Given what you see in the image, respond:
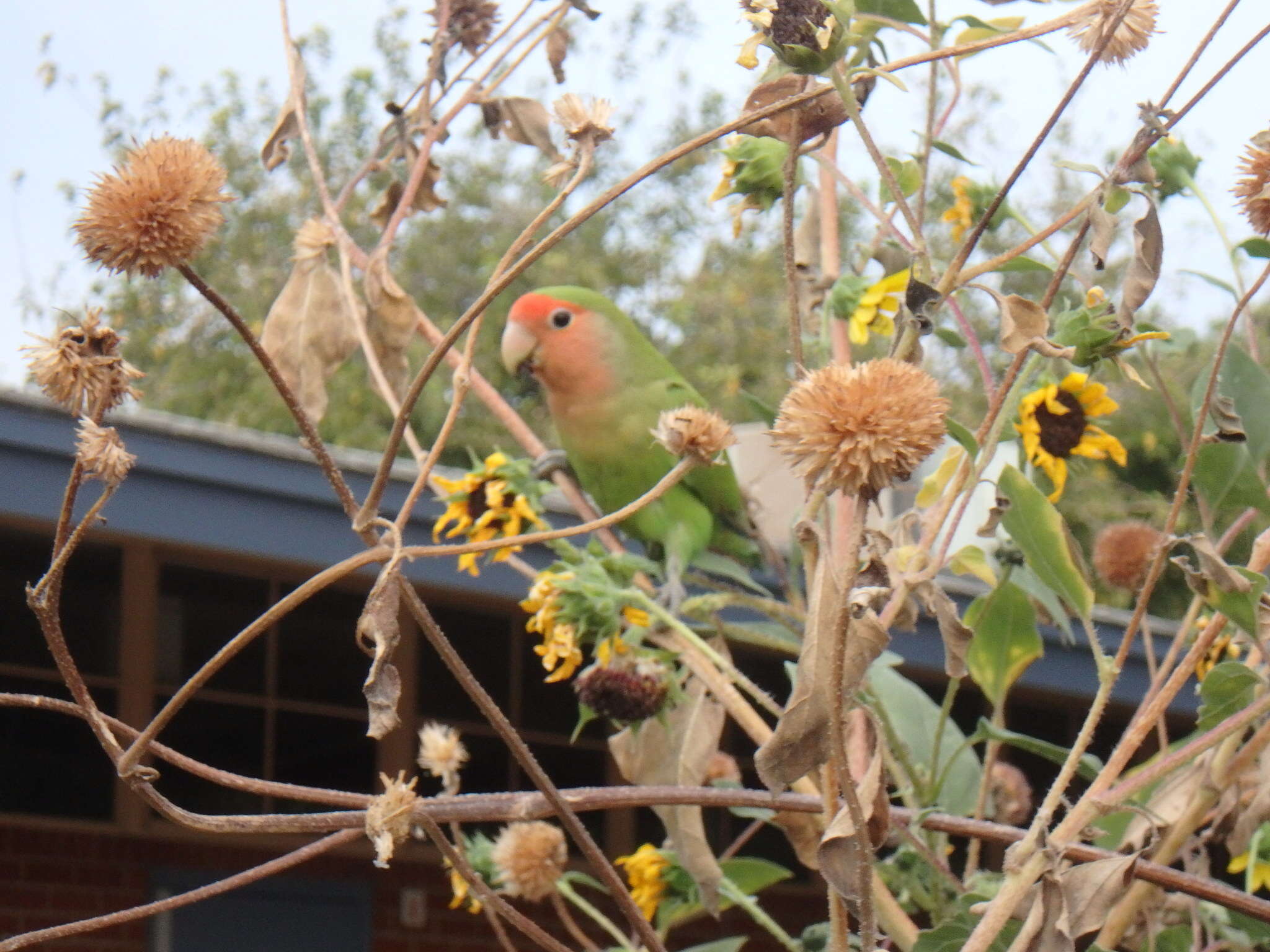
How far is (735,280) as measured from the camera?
10.9 m

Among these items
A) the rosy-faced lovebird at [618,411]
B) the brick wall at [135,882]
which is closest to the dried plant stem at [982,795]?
the rosy-faced lovebird at [618,411]

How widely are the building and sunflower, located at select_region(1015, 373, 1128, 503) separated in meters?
1.43

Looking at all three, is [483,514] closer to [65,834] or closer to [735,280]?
[65,834]

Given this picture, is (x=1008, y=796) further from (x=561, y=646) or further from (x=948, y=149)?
(x=948, y=149)

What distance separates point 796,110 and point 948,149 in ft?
1.06

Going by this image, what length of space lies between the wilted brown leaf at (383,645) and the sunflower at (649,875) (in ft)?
2.31

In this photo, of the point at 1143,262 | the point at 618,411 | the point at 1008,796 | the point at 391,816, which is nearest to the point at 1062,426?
the point at 1143,262

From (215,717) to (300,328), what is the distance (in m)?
3.08

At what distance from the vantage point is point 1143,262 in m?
0.83

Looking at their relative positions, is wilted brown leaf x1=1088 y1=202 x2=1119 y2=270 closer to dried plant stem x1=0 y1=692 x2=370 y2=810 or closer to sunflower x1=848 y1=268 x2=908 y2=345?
sunflower x1=848 y1=268 x2=908 y2=345

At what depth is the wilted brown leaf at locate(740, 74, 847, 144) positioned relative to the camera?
799mm

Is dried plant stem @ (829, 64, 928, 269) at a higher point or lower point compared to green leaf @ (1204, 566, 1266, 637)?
higher

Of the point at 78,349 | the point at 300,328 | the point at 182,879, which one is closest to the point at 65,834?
the point at 182,879

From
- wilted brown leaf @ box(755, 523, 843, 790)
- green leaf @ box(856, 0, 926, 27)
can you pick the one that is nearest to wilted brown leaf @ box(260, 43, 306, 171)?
green leaf @ box(856, 0, 926, 27)
